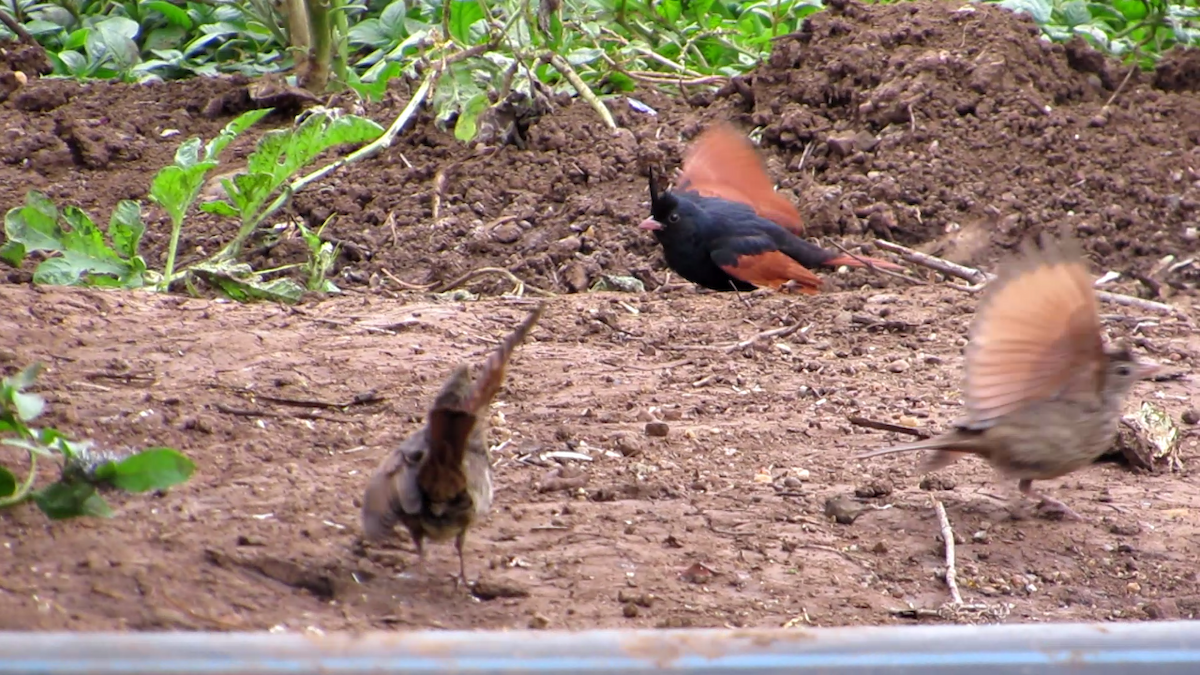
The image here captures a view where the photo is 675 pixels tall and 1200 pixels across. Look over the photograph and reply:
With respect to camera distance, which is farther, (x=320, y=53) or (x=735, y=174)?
(x=320, y=53)

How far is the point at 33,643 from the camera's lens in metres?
1.42

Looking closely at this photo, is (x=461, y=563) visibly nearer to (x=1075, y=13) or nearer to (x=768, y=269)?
(x=768, y=269)

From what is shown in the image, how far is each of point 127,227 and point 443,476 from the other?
2.89 metres

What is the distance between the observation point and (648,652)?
60.2 inches

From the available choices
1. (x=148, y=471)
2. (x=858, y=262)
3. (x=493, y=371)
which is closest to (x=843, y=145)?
(x=858, y=262)

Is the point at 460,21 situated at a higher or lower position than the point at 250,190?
higher

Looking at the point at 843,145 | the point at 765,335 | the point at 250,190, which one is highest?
the point at 250,190

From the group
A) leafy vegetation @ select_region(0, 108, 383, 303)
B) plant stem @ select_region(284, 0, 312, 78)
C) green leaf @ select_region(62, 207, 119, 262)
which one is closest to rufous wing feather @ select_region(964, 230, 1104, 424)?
leafy vegetation @ select_region(0, 108, 383, 303)

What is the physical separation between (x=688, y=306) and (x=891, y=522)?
2.45 metres

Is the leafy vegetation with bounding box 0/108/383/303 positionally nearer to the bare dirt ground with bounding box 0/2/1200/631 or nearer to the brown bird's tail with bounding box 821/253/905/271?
the bare dirt ground with bounding box 0/2/1200/631

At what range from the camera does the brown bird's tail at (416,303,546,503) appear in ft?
8.95

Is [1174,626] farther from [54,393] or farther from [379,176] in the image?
[379,176]

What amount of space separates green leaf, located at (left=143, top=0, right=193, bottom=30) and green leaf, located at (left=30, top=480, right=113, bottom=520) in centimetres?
735

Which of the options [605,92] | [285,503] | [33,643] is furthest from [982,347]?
[605,92]
